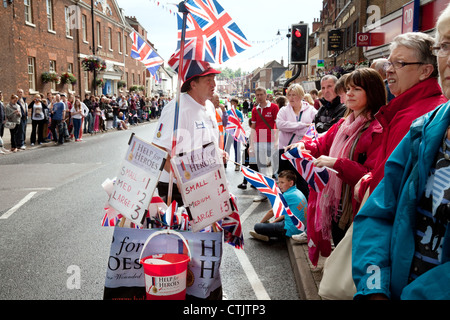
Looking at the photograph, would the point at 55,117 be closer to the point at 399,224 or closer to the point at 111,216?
the point at 111,216

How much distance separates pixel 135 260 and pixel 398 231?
63.8 inches

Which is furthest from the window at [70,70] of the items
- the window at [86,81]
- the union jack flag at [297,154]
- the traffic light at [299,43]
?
the union jack flag at [297,154]

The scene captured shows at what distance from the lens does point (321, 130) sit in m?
5.11

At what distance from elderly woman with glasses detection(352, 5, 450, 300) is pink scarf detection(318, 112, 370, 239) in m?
1.53

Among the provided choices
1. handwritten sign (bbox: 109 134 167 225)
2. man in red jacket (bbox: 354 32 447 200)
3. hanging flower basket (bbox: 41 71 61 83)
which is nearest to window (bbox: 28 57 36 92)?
hanging flower basket (bbox: 41 71 61 83)

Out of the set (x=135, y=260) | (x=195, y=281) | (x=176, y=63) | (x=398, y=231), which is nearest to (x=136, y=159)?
(x=135, y=260)

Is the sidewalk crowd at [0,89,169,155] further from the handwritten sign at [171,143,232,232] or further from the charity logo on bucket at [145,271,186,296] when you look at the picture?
the charity logo on bucket at [145,271,186,296]

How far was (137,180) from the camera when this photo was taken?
2547 mm

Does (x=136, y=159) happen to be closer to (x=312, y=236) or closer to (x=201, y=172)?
(x=201, y=172)

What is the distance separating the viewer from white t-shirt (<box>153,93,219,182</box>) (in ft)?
9.86

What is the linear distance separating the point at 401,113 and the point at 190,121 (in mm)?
1584

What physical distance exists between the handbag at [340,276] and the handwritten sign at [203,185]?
1.02 metres

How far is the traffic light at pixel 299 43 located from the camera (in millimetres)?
9617

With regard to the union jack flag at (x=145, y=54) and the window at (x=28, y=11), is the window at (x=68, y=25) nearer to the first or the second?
the window at (x=28, y=11)
